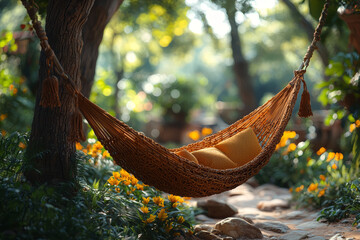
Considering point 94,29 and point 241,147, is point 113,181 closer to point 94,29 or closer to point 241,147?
point 241,147

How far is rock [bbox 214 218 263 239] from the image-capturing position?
2215 millimetres

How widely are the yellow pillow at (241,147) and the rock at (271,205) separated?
84 centimetres

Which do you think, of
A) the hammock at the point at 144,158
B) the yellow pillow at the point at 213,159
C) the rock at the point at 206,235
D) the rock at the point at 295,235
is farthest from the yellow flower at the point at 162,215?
the rock at the point at 295,235

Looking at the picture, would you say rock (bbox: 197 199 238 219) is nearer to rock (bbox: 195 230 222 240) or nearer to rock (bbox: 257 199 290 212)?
rock (bbox: 257 199 290 212)

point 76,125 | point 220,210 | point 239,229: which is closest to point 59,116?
point 76,125

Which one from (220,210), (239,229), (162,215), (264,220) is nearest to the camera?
(162,215)

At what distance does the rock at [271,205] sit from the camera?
3.10 meters

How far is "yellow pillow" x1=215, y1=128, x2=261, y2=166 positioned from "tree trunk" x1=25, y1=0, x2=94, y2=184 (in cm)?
89

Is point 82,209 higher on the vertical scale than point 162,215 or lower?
lower

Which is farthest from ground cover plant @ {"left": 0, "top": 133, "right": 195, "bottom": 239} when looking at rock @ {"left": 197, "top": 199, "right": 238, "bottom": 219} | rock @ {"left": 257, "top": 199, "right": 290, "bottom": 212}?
rock @ {"left": 257, "top": 199, "right": 290, "bottom": 212}

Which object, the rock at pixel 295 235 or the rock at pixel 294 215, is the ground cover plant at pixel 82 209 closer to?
the rock at pixel 295 235

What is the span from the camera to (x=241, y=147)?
241 centimetres

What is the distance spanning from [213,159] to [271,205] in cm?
111

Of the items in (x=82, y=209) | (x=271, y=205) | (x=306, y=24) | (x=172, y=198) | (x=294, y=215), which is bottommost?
(x=82, y=209)
